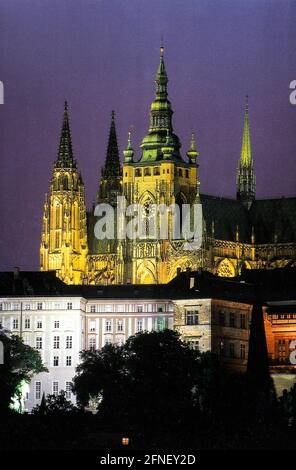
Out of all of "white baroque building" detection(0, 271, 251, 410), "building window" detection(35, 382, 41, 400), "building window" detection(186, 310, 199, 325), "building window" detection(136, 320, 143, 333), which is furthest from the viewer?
"building window" detection(136, 320, 143, 333)

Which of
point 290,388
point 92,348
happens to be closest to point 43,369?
point 92,348

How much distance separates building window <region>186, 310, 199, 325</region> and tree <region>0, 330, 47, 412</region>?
27.8ft

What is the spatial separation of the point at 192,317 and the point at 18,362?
426 inches

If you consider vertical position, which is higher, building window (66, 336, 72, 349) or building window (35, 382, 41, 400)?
building window (66, 336, 72, 349)

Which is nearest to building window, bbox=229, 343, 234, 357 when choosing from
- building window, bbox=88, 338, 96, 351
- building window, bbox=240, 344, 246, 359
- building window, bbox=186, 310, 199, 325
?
building window, bbox=240, 344, 246, 359

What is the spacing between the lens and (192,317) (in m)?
171

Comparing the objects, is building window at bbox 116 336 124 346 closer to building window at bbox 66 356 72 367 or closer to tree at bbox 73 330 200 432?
building window at bbox 66 356 72 367

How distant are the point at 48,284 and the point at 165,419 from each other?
120 feet

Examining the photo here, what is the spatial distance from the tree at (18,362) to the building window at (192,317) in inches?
333

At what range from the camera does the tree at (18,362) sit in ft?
520

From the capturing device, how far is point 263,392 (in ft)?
497

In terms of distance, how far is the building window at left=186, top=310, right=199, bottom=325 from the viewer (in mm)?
171000

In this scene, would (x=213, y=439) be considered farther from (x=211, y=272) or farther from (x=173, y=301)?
(x=211, y=272)

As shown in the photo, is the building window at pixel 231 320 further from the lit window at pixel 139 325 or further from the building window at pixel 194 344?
the lit window at pixel 139 325
